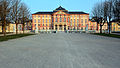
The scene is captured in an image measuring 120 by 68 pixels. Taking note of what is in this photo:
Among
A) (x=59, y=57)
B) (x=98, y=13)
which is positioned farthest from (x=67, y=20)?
(x=59, y=57)

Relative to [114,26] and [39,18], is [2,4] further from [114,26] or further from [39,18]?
[114,26]

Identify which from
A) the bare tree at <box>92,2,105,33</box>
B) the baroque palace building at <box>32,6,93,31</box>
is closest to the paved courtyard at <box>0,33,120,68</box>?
the bare tree at <box>92,2,105,33</box>

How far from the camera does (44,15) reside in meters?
101

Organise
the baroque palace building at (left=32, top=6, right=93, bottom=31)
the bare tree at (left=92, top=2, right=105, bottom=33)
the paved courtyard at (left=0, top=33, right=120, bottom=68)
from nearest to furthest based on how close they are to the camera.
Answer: the paved courtyard at (left=0, top=33, right=120, bottom=68) → the bare tree at (left=92, top=2, right=105, bottom=33) → the baroque palace building at (left=32, top=6, right=93, bottom=31)

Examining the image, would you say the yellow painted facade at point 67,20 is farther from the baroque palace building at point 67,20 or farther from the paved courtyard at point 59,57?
the paved courtyard at point 59,57

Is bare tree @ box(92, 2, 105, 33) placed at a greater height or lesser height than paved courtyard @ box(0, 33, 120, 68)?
greater

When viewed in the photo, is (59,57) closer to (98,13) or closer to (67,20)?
(98,13)

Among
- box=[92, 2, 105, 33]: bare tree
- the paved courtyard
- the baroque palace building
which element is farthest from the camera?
the baroque palace building

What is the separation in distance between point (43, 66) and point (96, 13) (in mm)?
44614

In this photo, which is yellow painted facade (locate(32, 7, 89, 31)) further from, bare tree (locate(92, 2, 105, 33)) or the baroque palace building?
bare tree (locate(92, 2, 105, 33))

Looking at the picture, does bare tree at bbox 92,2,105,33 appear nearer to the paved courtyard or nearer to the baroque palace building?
the paved courtyard

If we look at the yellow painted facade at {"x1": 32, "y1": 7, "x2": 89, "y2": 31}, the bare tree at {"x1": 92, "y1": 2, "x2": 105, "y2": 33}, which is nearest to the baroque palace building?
the yellow painted facade at {"x1": 32, "y1": 7, "x2": 89, "y2": 31}

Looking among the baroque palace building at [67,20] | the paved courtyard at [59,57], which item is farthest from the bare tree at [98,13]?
the baroque palace building at [67,20]

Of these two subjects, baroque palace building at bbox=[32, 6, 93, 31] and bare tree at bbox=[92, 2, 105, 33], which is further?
baroque palace building at bbox=[32, 6, 93, 31]
